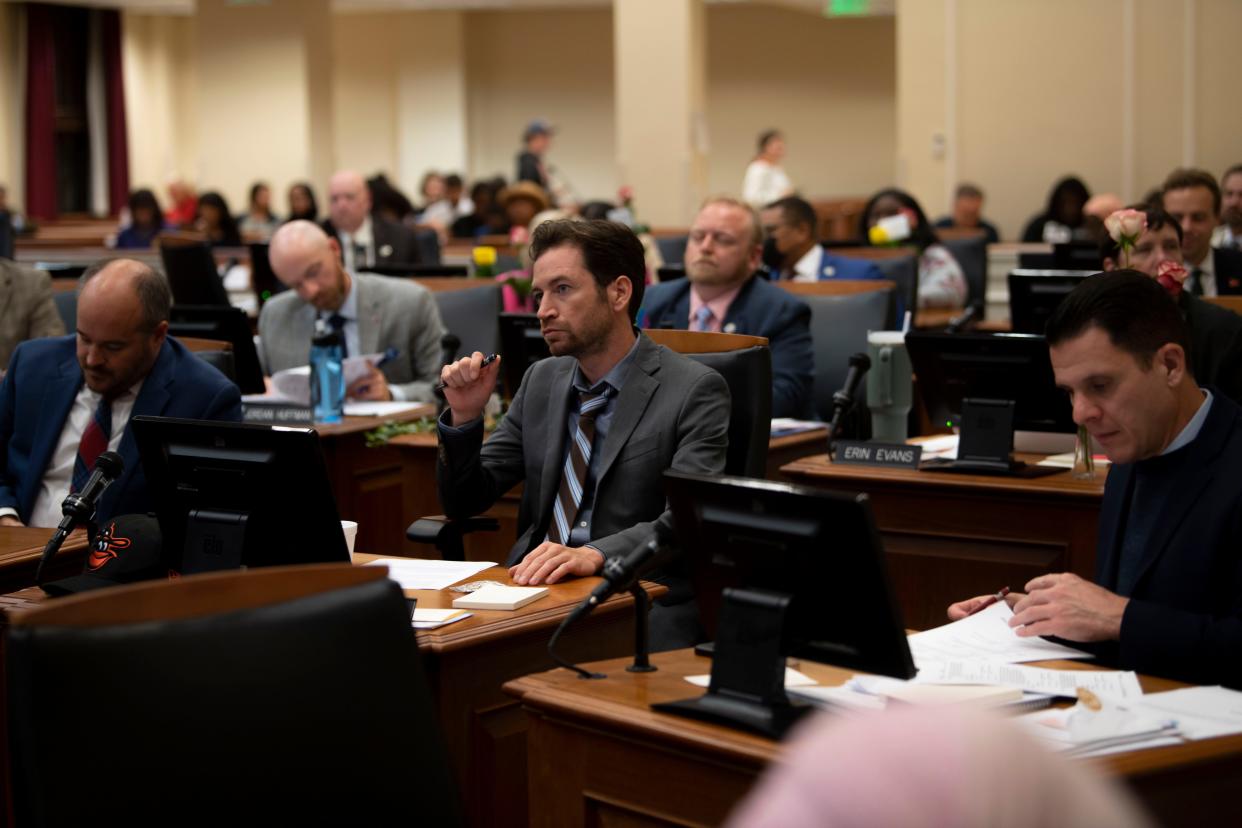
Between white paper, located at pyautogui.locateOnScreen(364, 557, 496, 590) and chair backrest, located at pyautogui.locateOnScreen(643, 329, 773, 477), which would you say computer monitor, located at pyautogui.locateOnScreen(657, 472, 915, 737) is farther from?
chair backrest, located at pyautogui.locateOnScreen(643, 329, 773, 477)

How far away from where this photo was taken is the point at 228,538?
2.57 metres

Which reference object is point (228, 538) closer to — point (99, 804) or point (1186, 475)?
point (99, 804)

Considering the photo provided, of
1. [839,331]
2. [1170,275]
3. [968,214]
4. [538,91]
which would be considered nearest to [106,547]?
[1170,275]

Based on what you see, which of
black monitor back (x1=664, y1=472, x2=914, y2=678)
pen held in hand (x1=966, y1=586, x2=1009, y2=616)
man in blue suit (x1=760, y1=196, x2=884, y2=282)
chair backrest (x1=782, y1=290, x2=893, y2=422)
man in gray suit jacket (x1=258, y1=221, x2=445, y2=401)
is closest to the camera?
black monitor back (x1=664, y1=472, x2=914, y2=678)

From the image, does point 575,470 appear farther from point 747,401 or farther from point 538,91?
point 538,91

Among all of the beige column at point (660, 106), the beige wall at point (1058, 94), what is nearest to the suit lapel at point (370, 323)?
the beige column at point (660, 106)

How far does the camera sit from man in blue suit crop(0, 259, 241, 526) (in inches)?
133

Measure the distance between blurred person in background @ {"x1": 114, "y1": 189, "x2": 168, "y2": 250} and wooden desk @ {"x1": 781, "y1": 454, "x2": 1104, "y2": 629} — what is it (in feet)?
27.9

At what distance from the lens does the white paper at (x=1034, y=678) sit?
2.05 m

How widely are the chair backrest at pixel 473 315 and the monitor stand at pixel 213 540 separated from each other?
3082mm

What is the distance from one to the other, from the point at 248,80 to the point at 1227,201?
33.1ft

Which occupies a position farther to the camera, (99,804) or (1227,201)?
(1227,201)

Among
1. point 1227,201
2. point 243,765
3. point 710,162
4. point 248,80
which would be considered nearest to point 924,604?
point 243,765

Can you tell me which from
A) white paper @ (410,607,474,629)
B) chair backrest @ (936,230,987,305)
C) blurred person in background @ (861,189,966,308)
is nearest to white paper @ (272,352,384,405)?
white paper @ (410,607,474,629)
